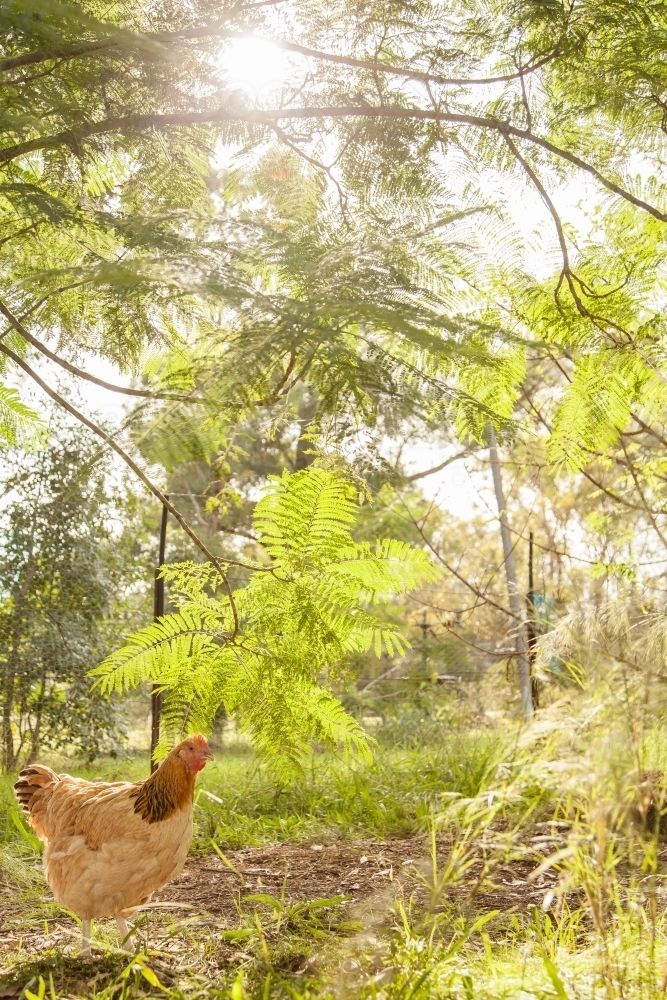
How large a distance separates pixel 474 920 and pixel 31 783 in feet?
5.25

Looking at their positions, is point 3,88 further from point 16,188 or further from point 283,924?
point 283,924

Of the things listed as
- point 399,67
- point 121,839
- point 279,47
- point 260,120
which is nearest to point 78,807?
point 121,839

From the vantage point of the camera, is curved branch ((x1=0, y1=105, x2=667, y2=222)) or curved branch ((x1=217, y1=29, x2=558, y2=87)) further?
curved branch ((x1=217, y1=29, x2=558, y2=87))

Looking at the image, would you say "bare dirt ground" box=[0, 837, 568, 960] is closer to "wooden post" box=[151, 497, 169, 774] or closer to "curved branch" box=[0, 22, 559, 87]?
"wooden post" box=[151, 497, 169, 774]

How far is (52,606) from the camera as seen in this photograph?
20.5 ft

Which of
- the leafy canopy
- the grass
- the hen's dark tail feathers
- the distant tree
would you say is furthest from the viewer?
the distant tree

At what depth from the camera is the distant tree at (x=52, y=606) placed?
602 cm

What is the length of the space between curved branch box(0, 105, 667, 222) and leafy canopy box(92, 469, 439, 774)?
1.10 metres

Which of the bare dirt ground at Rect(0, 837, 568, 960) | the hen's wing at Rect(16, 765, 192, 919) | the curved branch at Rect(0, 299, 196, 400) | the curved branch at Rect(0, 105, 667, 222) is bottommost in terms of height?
the bare dirt ground at Rect(0, 837, 568, 960)

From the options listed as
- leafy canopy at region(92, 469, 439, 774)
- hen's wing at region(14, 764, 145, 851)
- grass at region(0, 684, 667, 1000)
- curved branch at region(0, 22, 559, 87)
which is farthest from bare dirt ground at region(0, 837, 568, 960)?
curved branch at region(0, 22, 559, 87)

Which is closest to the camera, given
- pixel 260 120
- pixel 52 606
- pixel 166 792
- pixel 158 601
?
pixel 260 120

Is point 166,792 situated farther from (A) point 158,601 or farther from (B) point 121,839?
(A) point 158,601

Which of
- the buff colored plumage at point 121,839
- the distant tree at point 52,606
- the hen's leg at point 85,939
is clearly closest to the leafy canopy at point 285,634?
the buff colored plumage at point 121,839

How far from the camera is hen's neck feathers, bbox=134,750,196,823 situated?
8.93 feet
